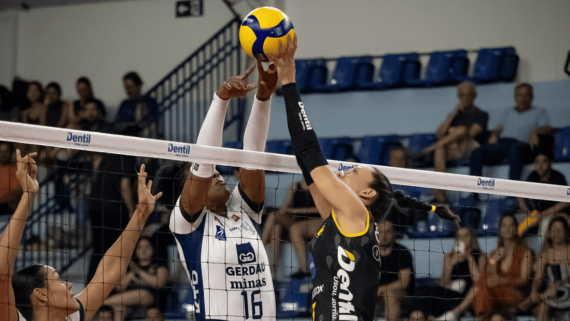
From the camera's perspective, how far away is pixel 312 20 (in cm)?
1033

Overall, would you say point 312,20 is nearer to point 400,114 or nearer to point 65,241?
point 400,114

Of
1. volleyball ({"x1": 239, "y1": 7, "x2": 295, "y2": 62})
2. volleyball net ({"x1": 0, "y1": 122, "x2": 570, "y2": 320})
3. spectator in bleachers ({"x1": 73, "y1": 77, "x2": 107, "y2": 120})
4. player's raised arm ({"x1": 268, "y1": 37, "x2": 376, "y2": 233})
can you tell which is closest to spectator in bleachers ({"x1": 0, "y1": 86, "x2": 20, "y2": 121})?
spectator in bleachers ({"x1": 73, "y1": 77, "x2": 107, "y2": 120})

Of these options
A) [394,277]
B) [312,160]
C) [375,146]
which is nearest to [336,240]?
[312,160]

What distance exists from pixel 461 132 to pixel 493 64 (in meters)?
1.59

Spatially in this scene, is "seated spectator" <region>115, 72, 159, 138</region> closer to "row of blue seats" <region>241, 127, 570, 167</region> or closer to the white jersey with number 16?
"row of blue seats" <region>241, 127, 570, 167</region>

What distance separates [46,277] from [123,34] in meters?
8.96

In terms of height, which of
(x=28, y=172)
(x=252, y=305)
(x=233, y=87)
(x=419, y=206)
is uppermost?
(x=233, y=87)

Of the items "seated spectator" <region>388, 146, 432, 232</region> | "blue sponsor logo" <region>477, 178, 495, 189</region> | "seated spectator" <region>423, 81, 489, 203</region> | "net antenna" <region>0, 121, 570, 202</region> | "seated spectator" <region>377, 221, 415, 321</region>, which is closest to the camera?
"net antenna" <region>0, 121, 570, 202</region>

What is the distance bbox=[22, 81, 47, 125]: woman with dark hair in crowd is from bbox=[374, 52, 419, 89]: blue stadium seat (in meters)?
5.45

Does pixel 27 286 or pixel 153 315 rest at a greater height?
pixel 27 286

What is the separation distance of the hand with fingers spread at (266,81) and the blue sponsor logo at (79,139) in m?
0.94

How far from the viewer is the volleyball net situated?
3457 millimetres

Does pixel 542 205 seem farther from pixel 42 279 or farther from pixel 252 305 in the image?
pixel 42 279

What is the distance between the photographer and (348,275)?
2596mm
